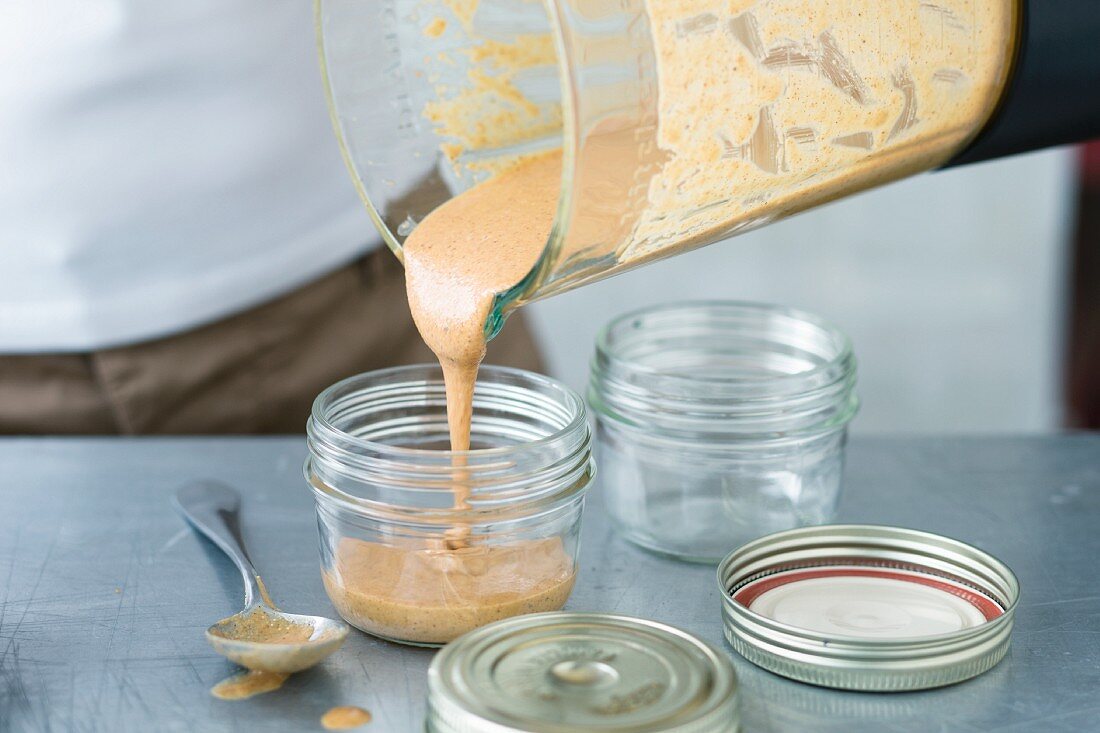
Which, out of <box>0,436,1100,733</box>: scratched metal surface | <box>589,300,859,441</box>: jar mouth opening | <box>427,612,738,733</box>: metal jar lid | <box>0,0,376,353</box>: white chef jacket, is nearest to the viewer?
<box>427,612,738,733</box>: metal jar lid

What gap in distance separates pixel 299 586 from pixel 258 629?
0.11 meters

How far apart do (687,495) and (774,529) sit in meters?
0.09

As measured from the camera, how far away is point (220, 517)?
1.30 metres

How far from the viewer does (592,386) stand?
1.32 m

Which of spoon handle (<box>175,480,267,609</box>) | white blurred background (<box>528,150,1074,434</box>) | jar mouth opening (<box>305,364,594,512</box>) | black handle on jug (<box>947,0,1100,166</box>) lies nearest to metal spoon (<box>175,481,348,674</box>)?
spoon handle (<box>175,480,267,609</box>)

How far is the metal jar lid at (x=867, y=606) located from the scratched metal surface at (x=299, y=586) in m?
0.02

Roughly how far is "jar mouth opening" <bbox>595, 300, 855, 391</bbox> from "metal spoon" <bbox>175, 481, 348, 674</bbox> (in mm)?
384

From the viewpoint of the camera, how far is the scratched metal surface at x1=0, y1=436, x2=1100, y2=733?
994 mm

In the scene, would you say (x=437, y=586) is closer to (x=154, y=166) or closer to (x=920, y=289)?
(x=154, y=166)

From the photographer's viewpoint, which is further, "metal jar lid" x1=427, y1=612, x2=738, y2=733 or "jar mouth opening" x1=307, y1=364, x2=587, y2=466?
"jar mouth opening" x1=307, y1=364, x2=587, y2=466

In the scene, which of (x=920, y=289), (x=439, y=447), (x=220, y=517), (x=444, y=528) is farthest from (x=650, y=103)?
(x=920, y=289)

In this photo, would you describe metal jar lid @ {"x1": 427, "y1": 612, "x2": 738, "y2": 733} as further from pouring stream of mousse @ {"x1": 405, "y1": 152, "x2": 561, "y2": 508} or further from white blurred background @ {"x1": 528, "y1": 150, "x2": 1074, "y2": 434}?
white blurred background @ {"x1": 528, "y1": 150, "x2": 1074, "y2": 434}

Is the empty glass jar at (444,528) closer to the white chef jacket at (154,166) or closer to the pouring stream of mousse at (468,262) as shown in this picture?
the pouring stream of mousse at (468,262)

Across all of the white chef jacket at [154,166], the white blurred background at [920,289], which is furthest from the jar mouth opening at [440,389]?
the white blurred background at [920,289]
